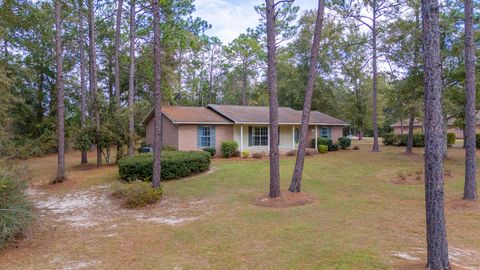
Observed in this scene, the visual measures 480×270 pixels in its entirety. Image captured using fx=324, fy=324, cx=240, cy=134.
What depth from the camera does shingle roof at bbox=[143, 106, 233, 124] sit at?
66.6 feet

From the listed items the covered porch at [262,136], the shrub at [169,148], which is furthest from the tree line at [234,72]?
the covered porch at [262,136]

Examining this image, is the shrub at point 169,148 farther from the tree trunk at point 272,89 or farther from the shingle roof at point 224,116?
the tree trunk at point 272,89

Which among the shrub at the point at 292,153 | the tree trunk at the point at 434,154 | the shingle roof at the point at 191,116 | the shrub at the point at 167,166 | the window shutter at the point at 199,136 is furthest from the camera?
the shrub at the point at 292,153

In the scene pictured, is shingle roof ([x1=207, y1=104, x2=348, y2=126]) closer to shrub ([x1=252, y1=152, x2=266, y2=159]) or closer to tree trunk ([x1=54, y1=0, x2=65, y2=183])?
shrub ([x1=252, y1=152, x2=266, y2=159])

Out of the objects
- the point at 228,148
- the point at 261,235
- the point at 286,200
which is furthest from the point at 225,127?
the point at 261,235

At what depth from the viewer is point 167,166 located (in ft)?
43.7

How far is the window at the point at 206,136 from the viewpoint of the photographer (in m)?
20.9

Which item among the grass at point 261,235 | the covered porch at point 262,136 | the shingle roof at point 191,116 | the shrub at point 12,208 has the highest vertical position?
the shingle roof at point 191,116

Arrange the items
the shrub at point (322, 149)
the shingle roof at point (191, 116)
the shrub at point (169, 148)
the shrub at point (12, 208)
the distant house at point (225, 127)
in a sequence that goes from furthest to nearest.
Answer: the shrub at point (322, 149)
the distant house at point (225, 127)
the shingle roof at point (191, 116)
the shrub at point (169, 148)
the shrub at point (12, 208)

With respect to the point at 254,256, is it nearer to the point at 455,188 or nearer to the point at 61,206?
the point at 61,206

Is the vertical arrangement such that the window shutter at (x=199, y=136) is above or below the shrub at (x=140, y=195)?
above

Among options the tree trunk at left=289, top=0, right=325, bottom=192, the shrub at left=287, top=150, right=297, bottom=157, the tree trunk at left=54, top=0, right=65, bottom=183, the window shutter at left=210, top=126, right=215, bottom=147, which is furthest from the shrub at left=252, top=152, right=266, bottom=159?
the tree trunk at left=54, top=0, right=65, bottom=183

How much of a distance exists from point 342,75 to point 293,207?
30.5m

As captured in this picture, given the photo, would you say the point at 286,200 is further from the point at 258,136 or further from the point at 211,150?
the point at 258,136
